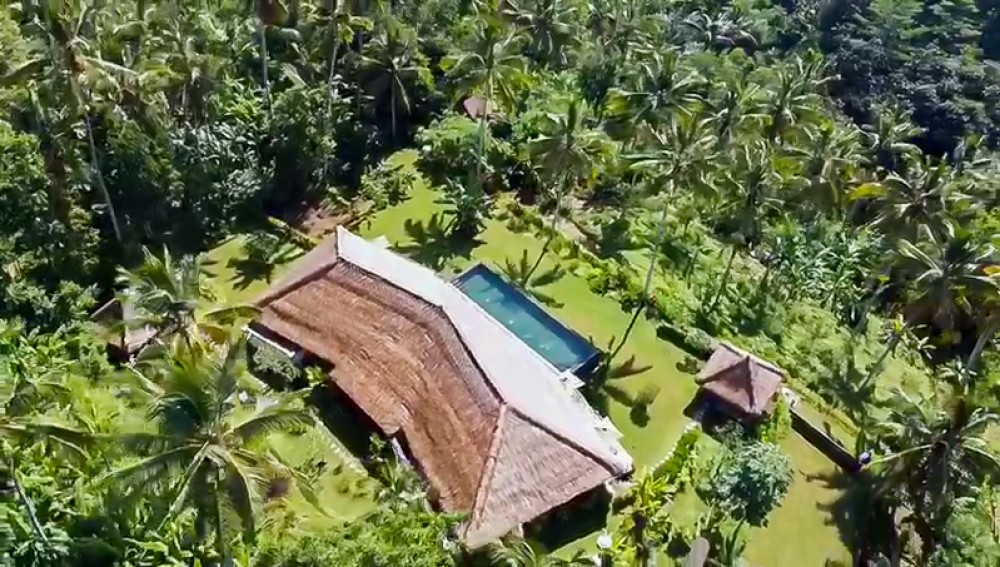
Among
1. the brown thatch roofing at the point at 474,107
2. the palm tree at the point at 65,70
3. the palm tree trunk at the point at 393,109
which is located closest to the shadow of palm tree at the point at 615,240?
the brown thatch roofing at the point at 474,107

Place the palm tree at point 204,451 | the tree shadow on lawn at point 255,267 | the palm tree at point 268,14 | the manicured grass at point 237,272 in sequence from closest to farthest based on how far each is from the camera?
the palm tree at point 204,451
the manicured grass at point 237,272
the tree shadow on lawn at point 255,267
the palm tree at point 268,14

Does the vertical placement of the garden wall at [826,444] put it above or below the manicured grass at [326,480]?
below

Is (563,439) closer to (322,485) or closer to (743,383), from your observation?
(322,485)

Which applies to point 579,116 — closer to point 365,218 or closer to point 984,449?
point 365,218

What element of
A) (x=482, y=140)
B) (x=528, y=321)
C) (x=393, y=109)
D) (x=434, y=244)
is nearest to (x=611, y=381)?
(x=528, y=321)

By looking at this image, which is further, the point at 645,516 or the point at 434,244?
the point at 434,244

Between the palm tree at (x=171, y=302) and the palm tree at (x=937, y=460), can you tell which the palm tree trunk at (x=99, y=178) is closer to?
the palm tree at (x=171, y=302)

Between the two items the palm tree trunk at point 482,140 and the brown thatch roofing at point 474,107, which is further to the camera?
the brown thatch roofing at point 474,107
